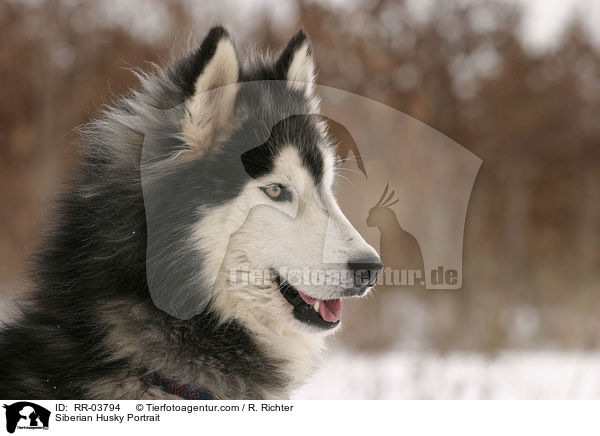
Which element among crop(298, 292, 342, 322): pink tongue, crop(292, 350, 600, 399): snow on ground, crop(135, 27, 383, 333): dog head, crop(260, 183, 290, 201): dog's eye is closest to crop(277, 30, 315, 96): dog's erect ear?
crop(135, 27, 383, 333): dog head

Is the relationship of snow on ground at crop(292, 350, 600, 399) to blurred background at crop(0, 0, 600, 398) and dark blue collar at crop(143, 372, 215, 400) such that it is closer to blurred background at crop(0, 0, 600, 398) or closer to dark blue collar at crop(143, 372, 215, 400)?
blurred background at crop(0, 0, 600, 398)

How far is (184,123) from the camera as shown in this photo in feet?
8.78

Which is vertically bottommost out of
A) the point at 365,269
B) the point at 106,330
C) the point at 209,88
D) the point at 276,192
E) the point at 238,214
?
the point at 106,330

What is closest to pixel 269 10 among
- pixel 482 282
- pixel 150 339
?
pixel 482 282

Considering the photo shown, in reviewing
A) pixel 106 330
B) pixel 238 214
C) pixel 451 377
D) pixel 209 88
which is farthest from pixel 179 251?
pixel 451 377

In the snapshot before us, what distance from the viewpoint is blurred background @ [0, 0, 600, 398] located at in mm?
6879

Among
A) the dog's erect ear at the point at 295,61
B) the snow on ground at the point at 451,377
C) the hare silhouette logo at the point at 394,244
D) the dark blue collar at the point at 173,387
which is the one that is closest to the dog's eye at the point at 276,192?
the dog's erect ear at the point at 295,61

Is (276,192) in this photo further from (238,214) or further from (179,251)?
(179,251)

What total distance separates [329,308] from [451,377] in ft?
11.6

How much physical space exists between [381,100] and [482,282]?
356 centimetres

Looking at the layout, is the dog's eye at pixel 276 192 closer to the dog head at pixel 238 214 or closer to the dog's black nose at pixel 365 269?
the dog head at pixel 238 214

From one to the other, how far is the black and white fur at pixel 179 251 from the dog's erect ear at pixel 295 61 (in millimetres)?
313

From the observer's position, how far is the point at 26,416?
2.62 metres

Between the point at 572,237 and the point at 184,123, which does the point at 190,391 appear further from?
the point at 572,237
